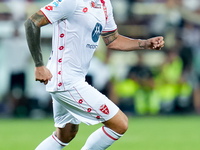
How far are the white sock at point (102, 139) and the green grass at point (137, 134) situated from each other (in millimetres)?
2780

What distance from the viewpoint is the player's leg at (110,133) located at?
19.7 feet

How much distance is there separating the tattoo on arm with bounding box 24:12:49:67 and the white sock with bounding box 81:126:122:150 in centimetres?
98

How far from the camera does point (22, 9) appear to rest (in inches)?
601

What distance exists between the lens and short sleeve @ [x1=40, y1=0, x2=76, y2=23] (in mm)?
5688

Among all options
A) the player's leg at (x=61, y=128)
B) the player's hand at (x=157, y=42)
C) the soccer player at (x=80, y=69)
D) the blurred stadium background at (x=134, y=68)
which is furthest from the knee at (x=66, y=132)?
the blurred stadium background at (x=134, y=68)

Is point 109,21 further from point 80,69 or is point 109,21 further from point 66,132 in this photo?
point 66,132

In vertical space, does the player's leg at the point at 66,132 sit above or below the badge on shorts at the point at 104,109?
below

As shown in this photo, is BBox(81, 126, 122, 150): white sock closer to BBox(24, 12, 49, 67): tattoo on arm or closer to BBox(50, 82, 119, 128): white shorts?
BBox(50, 82, 119, 128): white shorts

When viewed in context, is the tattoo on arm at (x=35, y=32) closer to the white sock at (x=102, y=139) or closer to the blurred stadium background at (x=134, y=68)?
the white sock at (x=102, y=139)

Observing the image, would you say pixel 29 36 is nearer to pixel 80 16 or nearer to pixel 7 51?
pixel 80 16

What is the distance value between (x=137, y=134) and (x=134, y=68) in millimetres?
3868

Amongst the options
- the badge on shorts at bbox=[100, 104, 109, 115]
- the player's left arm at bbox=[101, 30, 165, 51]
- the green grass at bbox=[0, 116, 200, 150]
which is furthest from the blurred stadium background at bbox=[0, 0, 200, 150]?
the badge on shorts at bbox=[100, 104, 109, 115]

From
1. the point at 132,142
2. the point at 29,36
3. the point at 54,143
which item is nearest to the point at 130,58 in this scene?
the point at 132,142

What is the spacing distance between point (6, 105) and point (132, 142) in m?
5.21
